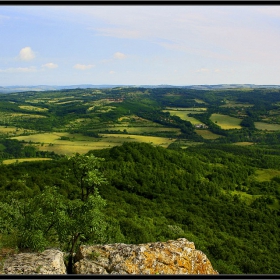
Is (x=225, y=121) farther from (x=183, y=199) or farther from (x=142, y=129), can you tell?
(x=183, y=199)

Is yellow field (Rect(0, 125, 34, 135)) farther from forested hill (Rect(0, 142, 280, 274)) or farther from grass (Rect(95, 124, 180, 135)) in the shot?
forested hill (Rect(0, 142, 280, 274))

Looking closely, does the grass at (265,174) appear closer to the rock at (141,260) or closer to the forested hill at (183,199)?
the forested hill at (183,199)

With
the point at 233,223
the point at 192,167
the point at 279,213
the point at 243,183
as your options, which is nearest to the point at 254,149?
the point at 243,183

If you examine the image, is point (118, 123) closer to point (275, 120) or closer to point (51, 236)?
point (275, 120)

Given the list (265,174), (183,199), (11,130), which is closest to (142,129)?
(11,130)

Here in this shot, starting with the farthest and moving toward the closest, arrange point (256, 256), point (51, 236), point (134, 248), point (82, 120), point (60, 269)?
point (82, 120) < point (256, 256) < point (51, 236) < point (134, 248) < point (60, 269)

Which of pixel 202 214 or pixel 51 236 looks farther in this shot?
pixel 202 214
